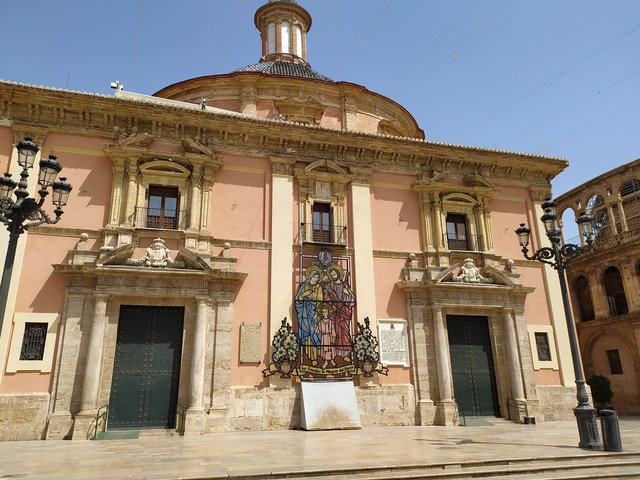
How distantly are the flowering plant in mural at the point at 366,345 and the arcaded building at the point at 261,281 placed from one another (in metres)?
0.07

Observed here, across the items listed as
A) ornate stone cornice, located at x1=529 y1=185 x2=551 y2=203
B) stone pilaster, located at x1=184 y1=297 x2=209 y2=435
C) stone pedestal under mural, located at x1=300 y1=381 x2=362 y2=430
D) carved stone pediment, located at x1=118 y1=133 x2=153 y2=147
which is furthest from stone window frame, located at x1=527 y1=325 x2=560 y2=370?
carved stone pediment, located at x1=118 y1=133 x2=153 y2=147

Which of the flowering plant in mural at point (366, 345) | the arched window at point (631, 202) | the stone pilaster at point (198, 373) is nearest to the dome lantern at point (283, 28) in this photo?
the flowering plant in mural at point (366, 345)

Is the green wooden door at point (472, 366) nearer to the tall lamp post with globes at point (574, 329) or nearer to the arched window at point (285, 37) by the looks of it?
the tall lamp post with globes at point (574, 329)

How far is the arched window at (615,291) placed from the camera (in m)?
22.0

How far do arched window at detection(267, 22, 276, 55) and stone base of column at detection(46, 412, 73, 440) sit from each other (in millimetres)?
17780

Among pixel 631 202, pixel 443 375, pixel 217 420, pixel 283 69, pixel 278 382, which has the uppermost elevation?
pixel 283 69

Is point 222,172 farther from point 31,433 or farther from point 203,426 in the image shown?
point 31,433

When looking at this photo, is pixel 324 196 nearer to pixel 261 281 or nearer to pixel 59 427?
pixel 261 281

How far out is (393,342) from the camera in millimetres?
12906

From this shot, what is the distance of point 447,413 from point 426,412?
53 centimetres

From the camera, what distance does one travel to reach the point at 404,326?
13141 millimetres

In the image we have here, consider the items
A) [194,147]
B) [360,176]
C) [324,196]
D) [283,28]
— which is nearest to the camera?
[194,147]

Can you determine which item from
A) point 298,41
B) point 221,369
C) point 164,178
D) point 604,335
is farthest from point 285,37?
point 604,335

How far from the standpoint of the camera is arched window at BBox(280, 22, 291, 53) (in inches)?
885
